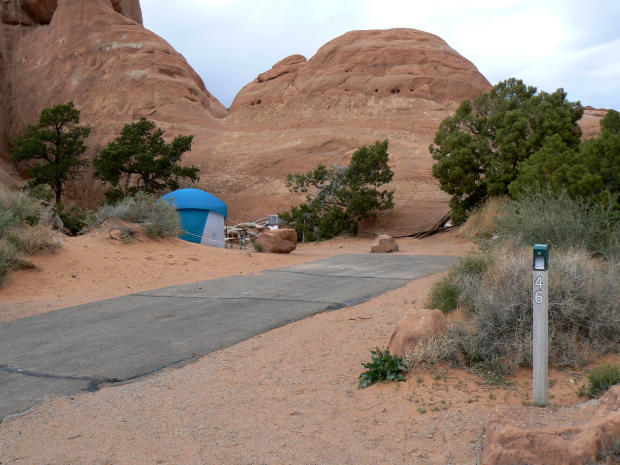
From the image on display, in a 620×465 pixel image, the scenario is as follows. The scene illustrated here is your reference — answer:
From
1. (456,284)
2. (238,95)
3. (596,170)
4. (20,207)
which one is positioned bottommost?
(456,284)

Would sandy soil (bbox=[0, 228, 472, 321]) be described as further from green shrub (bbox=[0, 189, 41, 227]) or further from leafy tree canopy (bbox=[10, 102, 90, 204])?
leafy tree canopy (bbox=[10, 102, 90, 204])

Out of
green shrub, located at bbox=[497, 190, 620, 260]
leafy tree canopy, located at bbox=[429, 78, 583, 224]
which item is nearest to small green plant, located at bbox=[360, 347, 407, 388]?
green shrub, located at bbox=[497, 190, 620, 260]

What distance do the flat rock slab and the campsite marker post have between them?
3820 millimetres

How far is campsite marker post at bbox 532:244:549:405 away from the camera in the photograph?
3.84 m

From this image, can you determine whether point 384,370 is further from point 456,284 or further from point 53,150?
point 53,150

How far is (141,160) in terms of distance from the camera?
33219 millimetres

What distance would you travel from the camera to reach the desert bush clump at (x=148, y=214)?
16438 millimetres

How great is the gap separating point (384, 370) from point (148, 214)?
13.2 metres

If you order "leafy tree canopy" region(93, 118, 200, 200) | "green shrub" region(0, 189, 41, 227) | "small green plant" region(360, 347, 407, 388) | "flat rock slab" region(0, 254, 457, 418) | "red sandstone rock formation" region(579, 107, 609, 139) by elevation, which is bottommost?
"flat rock slab" region(0, 254, 457, 418)

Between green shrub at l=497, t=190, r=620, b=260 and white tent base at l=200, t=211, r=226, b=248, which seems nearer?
green shrub at l=497, t=190, r=620, b=260

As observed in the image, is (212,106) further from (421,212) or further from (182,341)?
(182,341)

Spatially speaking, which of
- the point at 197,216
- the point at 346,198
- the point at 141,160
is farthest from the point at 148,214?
the point at 141,160

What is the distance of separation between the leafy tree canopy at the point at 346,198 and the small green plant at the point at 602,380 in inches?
858

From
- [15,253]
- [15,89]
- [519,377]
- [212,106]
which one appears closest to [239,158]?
[212,106]
